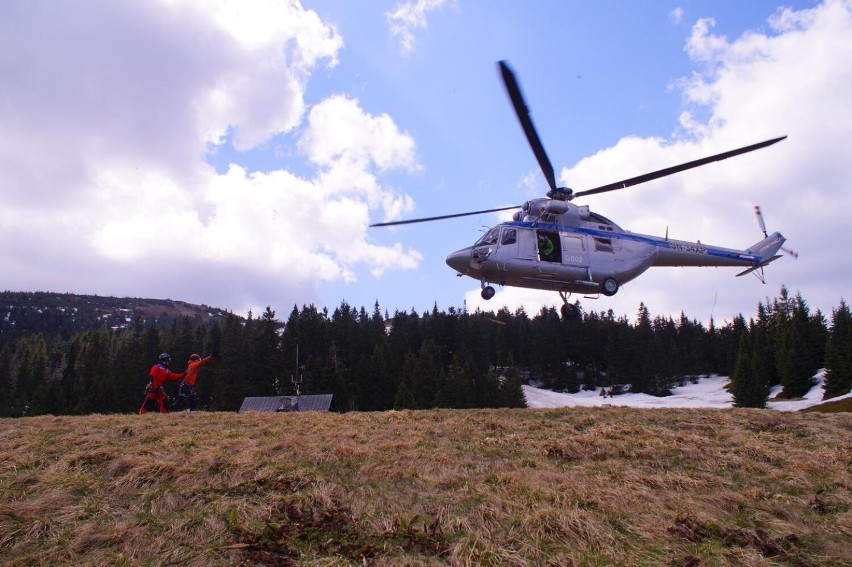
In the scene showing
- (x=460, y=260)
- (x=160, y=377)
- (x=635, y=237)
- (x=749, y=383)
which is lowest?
(x=749, y=383)

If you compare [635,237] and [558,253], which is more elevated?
[635,237]

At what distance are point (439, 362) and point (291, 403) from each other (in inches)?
1529

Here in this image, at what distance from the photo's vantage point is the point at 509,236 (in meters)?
17.8

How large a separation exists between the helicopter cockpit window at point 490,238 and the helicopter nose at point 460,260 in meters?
0.50

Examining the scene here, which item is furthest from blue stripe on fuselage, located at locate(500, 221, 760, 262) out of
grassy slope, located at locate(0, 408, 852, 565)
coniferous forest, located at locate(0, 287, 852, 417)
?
coniferous forest, located at locate(0, 287, 852, 417)

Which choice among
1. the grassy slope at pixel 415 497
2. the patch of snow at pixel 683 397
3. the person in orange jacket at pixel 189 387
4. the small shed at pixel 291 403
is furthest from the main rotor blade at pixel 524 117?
the patch of snow at pixel 683 397

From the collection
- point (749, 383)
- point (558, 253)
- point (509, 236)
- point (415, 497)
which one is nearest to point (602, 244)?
point (558, 253)

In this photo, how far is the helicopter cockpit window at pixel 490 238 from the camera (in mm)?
17797

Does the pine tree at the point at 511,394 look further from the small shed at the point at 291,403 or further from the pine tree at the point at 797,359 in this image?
the pine tree at the point at 797,359

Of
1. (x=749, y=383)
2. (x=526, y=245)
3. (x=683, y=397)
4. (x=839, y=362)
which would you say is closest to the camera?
(x=526, y=245)

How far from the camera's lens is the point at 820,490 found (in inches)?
416

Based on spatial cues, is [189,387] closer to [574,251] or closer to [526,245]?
[526,245]

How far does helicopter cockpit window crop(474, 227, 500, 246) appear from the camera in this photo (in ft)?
58.4

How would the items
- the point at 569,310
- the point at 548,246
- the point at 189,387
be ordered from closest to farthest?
the point at 548,246
the point at 569,310
the point at 189,387
